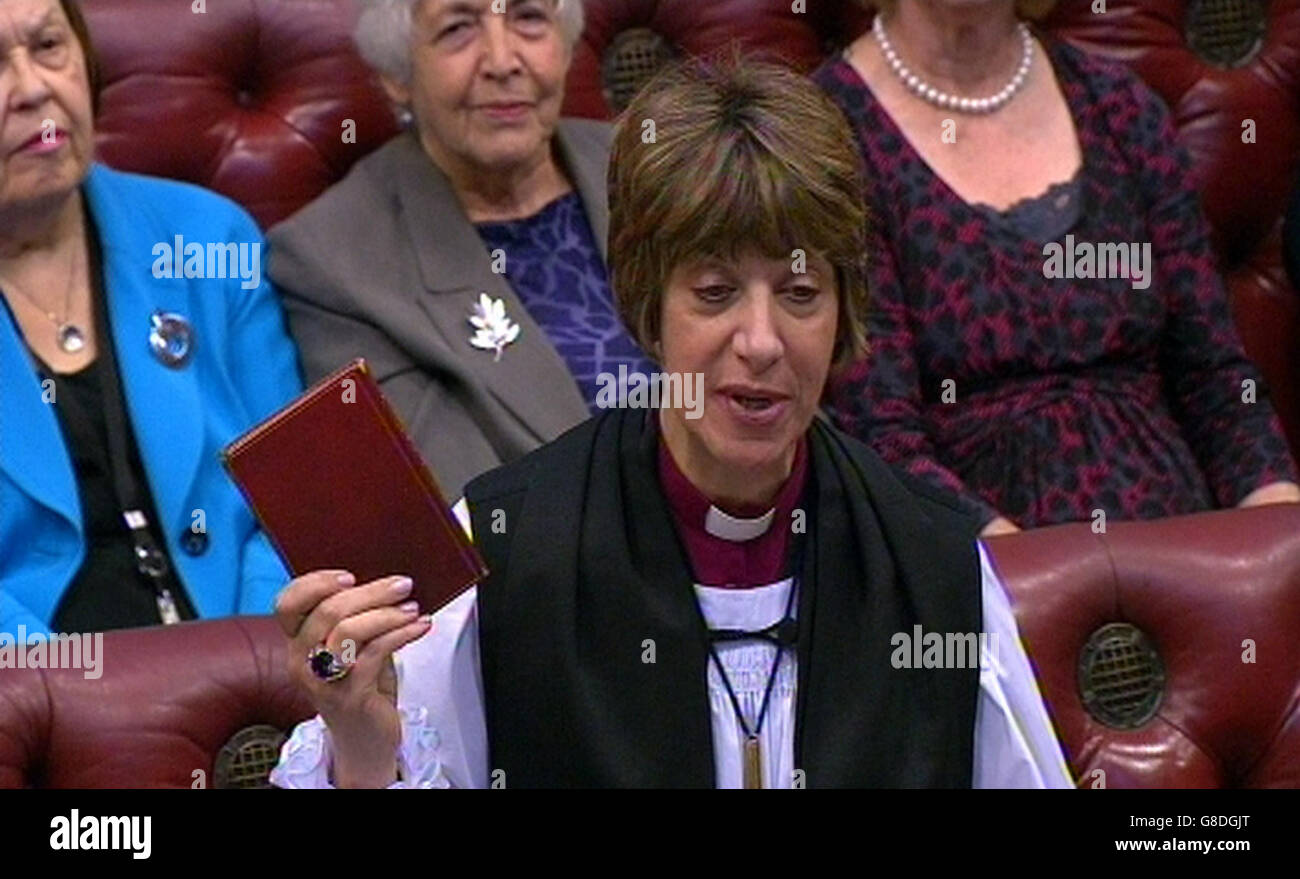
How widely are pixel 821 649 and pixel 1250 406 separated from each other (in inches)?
28.6

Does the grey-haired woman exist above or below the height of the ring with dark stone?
above

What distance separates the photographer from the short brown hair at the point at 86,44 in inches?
66.4

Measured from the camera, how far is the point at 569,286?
1.77 m

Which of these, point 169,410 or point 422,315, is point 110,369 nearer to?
point 169,410

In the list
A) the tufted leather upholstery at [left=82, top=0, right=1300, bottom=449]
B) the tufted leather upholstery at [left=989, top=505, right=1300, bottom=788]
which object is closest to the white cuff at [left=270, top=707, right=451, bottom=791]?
the tufted leather upholstery at [left=989, top=505, right=1300, bottom=788]

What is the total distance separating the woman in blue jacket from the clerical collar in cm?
49

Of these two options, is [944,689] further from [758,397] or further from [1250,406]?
[1250,406]

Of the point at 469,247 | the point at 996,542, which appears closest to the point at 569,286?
the point at 469,247

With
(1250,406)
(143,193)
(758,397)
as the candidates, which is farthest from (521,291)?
(758,397)

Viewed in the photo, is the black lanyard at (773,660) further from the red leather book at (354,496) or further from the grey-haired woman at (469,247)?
the grey-haired woman at (469,247)

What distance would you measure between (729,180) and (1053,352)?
0.65m

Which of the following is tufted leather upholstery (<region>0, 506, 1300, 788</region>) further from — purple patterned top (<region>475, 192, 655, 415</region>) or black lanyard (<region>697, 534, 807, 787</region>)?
purple patterned top (<region>475, 192, 655, 415</region>)

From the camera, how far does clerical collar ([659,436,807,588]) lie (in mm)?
1196

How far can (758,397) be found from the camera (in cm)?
118
